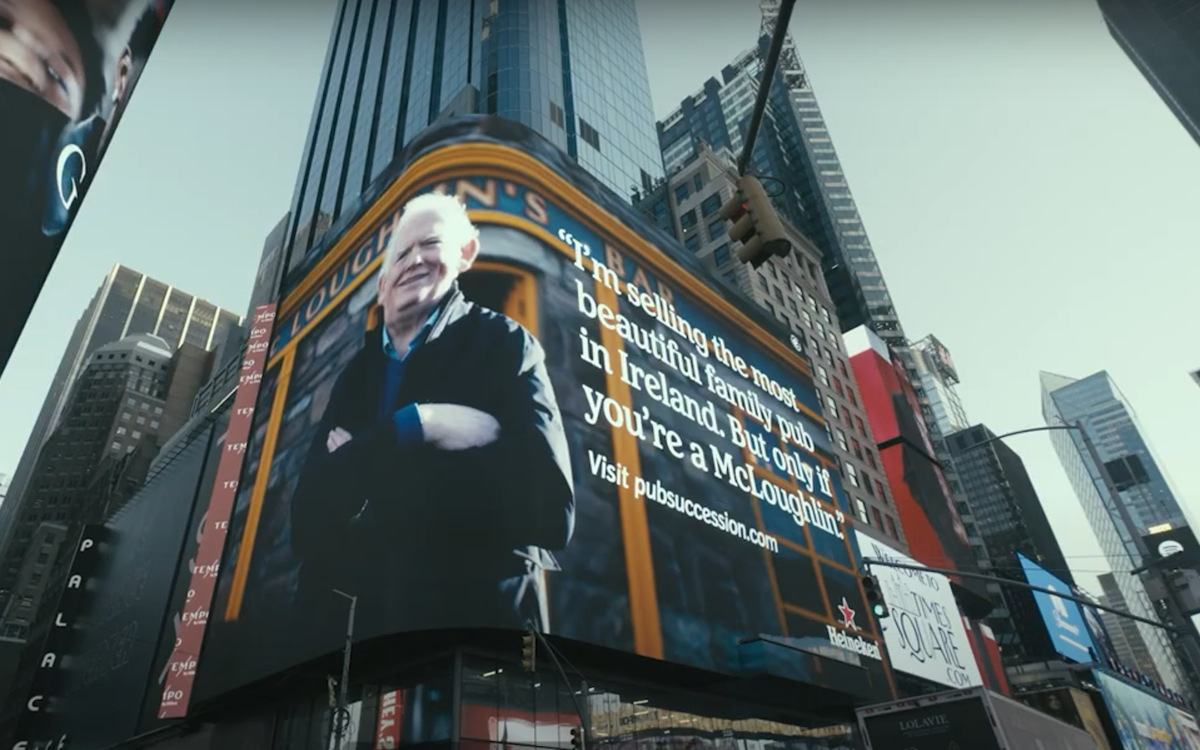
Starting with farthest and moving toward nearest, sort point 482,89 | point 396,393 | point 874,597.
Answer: point 482,89, point 396,393, point 874,597

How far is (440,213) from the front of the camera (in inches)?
1252

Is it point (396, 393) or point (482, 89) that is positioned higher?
point (482, 89)

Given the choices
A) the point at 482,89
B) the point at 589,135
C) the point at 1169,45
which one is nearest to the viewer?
the point at 482,89

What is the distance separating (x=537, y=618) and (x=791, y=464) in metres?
22.2

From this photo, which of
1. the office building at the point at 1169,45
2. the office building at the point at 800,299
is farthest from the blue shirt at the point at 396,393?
the office building at the point at 1169,45

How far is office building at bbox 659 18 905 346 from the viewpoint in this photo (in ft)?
419

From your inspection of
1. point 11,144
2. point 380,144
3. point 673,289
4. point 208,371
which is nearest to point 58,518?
point 208,371

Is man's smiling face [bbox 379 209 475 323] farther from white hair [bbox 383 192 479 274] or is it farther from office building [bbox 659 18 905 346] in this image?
office building [bbox 659 18 905 346]

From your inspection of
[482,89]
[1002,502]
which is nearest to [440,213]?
[482,89]

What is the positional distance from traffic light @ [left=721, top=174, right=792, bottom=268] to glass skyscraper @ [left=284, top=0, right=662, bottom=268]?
153ft

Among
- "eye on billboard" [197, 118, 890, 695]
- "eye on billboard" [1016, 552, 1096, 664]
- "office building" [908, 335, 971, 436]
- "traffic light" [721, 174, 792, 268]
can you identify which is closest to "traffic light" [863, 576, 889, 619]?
"eye on billboard" [197, 118, 890, 695]

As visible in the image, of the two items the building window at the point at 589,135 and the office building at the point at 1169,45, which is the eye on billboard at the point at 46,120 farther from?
the office building at the point at 1169,45

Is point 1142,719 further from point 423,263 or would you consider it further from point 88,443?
point 88,443

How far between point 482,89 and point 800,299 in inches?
1481
